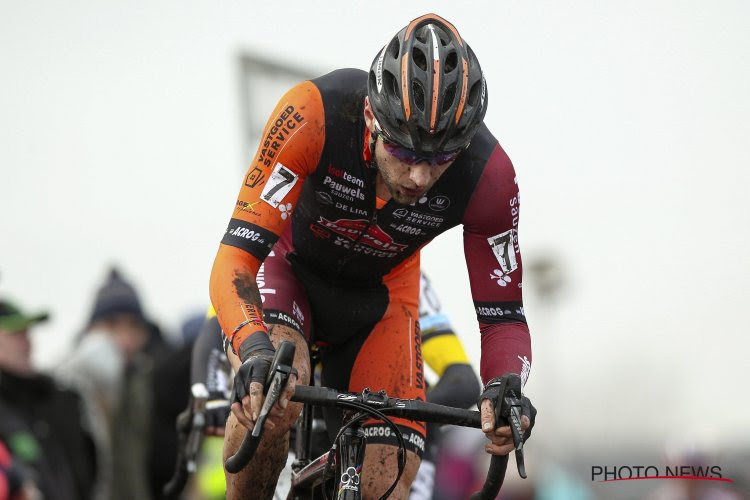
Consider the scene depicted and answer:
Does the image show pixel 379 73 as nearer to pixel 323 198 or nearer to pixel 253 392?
pixel 323 198

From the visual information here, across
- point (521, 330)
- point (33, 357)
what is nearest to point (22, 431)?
point (33, 357)

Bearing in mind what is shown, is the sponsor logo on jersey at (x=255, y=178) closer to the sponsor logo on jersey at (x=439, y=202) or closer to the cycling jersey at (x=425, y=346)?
the sponsor logo on jersey at (x=439, y=202)

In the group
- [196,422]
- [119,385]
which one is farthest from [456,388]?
[119,385]

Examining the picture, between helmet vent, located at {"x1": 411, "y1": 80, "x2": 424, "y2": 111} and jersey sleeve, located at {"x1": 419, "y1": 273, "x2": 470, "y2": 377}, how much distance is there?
8.59 ft

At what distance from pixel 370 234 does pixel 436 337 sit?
2.14 m

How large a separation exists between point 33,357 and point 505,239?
4609 millimetres

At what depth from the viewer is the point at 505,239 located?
19.6 ft

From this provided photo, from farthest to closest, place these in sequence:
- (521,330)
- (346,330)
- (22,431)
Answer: (22,431)
(346,330)
(521,330)

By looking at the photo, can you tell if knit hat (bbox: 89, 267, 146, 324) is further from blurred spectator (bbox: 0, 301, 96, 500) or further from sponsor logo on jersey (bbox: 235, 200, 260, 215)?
sponsor logo on jersey (bbox: 235, 200, 260, 215)

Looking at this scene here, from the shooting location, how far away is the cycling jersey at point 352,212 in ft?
18.4

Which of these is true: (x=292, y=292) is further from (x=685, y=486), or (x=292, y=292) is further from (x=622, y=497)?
(x=622, y=497)

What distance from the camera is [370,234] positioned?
243 inches

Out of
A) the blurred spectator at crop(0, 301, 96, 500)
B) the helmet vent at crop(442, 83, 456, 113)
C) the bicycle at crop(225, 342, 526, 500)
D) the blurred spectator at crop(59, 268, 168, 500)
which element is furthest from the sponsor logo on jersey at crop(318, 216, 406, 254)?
the blurred spectator at crop(59, 268, 168, 500)

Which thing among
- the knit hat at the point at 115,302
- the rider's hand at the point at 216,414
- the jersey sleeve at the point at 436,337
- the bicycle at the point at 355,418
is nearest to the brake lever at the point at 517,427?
the bicycle at the point at 355,418
